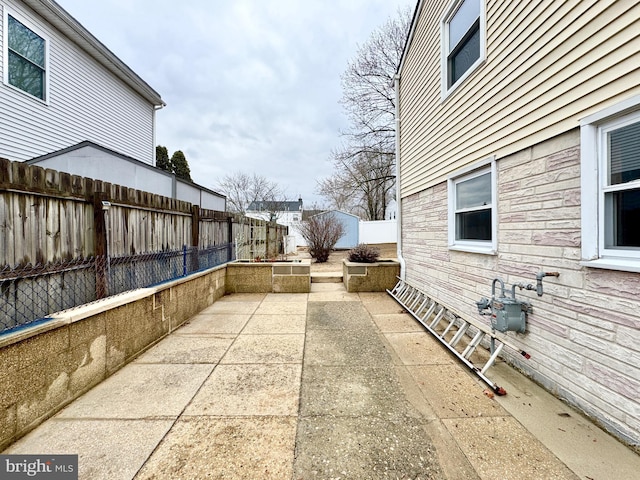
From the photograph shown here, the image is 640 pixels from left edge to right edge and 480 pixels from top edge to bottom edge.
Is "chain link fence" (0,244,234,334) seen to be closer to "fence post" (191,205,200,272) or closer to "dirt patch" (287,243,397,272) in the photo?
"fence post" (191,205,200,272)

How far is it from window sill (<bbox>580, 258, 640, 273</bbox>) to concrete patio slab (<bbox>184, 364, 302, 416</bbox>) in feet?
8.42

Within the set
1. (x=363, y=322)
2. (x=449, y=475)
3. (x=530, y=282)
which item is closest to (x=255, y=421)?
(x=449, y=475)

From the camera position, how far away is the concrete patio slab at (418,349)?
308 cm

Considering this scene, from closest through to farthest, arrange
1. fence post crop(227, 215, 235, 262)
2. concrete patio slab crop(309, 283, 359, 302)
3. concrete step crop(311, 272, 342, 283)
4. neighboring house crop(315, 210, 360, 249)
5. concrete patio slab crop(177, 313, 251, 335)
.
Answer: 1. concrete patio slab crop(177, 313, 251, 335)
2. concrete patio slab crop(309, 283, 359, 302)
3. fence post crop(227, 215, 235, 262)
4. concrete step crop(311, 272, 342, 283)
5. neighboring house crop(315, 210, 360, 249)

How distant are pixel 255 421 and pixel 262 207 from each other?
1024 inches

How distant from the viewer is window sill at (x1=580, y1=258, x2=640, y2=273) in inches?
72.8

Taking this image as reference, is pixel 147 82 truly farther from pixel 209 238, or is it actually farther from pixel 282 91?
pixel 209 238

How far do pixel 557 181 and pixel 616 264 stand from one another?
2.80 ft

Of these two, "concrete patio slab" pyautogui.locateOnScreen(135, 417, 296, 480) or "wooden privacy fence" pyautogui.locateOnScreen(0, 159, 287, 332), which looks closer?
"concrete patio slab" pyautogui.locateOnScreen(135, 417, 296, 480)

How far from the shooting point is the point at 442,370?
9.37ft

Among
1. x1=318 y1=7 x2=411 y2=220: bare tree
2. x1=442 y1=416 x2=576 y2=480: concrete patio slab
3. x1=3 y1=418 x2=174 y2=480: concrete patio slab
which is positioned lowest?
x1=442 y1=416 x2=576 y2=480: concrete patio slab

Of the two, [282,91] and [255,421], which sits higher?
[282,91]

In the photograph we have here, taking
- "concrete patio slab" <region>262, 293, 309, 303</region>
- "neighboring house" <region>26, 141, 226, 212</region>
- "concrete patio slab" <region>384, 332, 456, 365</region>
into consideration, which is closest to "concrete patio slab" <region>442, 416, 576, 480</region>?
"concrete patio slab" <region>384, 332, 456, 365</region>

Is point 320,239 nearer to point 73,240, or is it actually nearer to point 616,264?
point 73,240
